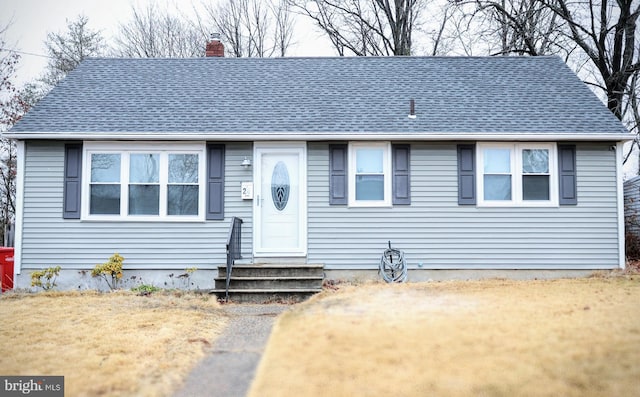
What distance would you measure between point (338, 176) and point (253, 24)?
1770 cm

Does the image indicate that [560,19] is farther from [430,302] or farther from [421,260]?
[430,302]

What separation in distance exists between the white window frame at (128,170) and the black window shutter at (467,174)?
492cm

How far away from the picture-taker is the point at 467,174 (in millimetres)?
10531

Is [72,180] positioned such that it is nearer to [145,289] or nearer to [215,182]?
[145,289]

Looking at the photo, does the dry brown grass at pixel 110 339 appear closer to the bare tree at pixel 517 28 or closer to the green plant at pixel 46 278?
the green plant at pixel 46 278

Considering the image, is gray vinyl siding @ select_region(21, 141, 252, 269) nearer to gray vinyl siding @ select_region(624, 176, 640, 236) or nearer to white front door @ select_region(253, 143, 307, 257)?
white front door @ select_region(253, 143, 307, 257)

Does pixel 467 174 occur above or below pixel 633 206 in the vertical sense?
above

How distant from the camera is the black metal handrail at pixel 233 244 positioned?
9.06 metres

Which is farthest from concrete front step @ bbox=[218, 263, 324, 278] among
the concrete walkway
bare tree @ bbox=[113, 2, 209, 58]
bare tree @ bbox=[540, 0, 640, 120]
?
bare tree @ bbox=[113, 2, 209, 58]

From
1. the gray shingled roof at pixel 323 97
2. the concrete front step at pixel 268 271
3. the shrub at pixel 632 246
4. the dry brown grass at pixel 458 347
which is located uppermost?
the gray shingled roof at pixel 323 97

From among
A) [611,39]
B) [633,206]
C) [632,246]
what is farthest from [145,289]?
[611,39]

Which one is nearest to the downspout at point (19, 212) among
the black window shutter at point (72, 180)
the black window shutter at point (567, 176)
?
the black window shutter at point (72, 180)

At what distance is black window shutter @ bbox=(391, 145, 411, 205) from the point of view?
10.5 meters
